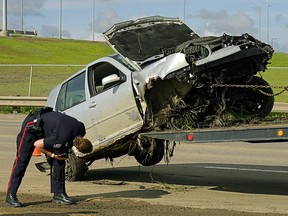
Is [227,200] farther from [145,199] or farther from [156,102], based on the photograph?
[156,102]

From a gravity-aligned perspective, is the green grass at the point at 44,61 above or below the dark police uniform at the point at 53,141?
above

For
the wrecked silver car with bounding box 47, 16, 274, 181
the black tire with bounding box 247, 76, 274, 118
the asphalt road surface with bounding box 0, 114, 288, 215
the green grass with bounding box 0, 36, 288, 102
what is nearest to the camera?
the asphalt road surface with bounding box 0, 114, 288, 215

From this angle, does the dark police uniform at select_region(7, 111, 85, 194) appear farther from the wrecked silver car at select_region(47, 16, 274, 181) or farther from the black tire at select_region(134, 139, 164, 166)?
the black tire at select_region(134, 139, 164, 166)

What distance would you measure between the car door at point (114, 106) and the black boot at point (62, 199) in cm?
176

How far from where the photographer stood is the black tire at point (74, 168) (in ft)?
40.0

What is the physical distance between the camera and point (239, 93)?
11.2 m

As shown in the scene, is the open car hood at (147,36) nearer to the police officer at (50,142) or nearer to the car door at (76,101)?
the car door at (76,101)

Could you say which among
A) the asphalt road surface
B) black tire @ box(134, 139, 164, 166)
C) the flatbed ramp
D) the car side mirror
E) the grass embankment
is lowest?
the asphalt road surface

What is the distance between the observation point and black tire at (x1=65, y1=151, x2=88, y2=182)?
1218 cm

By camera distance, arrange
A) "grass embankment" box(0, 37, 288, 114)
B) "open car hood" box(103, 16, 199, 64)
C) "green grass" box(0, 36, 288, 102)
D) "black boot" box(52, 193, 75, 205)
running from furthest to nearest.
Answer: "grass embankment" box(0, 37, 288, 114), "green grass" box(0, 36, 288, 102), "open car hood" box(103, 16, 199, 64), "black boot" box(52, 193, 75, 205)

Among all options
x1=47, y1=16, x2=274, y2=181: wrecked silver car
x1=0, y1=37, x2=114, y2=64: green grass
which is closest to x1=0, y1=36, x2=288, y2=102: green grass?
x1=0, y1=37, x2=114, y2=64: green grass

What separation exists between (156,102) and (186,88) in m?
0.56

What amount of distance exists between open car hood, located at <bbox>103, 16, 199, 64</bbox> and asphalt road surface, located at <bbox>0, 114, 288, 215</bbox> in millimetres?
2122

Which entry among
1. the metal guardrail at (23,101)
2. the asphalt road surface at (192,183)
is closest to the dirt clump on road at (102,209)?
the asphalt road surface at (192,183)
